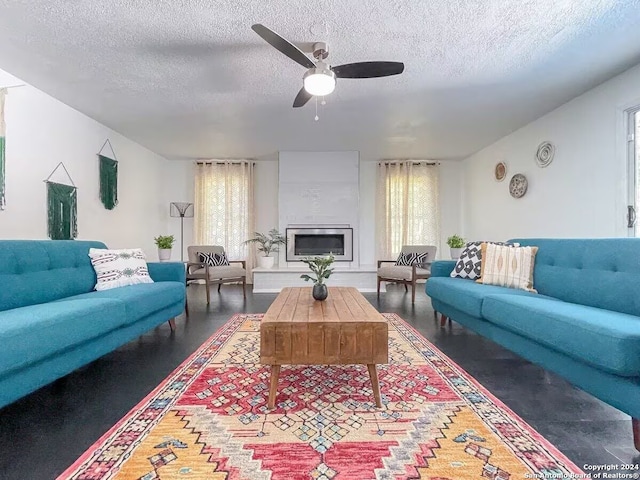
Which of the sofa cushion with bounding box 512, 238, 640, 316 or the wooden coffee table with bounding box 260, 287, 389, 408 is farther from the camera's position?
the sofa cushion with bounding box 512, 238, 640, 316

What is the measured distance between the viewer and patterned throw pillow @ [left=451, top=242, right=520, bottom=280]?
3.27m

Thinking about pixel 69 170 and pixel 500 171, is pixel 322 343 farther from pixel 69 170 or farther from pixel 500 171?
pixel 500 171

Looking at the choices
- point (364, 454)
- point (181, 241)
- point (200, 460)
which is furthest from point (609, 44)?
point (181, 241)

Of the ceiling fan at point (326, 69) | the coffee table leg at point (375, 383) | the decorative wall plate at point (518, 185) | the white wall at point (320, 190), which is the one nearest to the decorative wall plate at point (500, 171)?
the decorative wall plate at point (518, 185)

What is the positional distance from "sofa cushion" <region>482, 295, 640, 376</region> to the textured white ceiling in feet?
6.57

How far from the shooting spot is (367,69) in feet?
8.23

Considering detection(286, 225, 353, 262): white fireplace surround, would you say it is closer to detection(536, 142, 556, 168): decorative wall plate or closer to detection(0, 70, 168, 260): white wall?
detection(0, 70, 168, 260): white wall

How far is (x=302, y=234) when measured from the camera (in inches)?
243

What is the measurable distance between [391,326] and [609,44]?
2994 mm

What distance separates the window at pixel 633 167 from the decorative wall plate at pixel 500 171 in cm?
206

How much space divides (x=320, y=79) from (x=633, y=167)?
10.4ft

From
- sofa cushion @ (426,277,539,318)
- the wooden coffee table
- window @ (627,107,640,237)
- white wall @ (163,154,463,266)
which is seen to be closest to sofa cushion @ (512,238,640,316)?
sofa cushion @ (426,277,539,318)

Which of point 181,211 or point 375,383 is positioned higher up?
point 181,211
